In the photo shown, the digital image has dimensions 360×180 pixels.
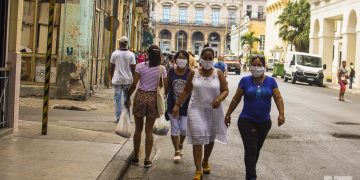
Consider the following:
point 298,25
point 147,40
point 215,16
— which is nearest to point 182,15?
point 215,16

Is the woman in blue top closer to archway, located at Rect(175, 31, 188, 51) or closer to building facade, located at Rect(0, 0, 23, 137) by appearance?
building facade, located at Rect(0, 0, 23, 137)

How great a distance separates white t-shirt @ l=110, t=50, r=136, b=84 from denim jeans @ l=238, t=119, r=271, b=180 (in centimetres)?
555

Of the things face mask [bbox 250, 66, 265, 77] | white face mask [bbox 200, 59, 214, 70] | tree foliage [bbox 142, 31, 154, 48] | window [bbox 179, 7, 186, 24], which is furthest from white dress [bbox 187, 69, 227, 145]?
window [bbox 179, 7, 186, 24]

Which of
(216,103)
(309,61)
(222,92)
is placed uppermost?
(309,61)

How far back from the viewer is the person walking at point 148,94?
8.67 meters

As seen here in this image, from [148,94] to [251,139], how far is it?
2013mm

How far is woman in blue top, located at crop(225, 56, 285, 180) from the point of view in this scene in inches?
285

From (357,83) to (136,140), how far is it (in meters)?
31.8

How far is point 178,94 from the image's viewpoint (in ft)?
30.5

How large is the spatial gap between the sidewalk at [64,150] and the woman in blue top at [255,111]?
173cm

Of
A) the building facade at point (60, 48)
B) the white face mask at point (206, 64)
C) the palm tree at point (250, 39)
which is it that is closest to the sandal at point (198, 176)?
the white face mask at point (206, 64)

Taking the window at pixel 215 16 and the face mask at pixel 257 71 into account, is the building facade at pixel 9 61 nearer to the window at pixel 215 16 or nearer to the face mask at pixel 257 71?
the face mask at pixel 257 71

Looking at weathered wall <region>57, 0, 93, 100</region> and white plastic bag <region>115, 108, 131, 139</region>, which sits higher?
weathered wall <region>57, 0, 93, 100</region>

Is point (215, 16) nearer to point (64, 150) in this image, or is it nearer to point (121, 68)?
point (121, 68)
